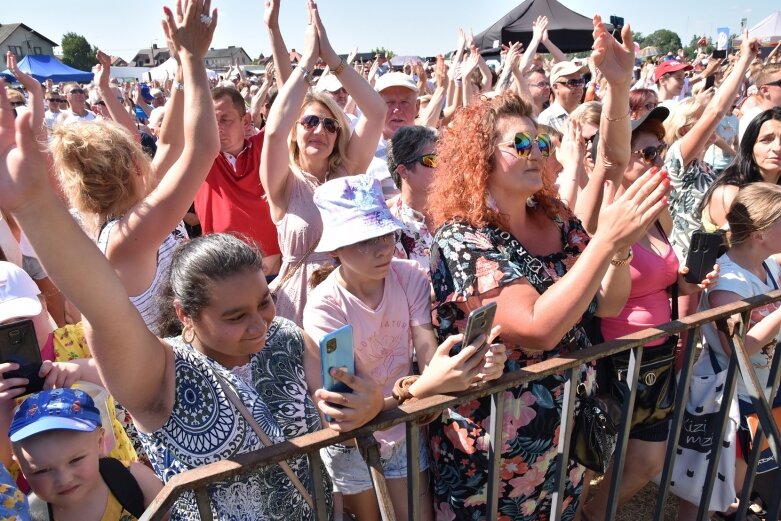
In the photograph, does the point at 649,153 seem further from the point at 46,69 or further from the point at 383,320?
the point at 46,69

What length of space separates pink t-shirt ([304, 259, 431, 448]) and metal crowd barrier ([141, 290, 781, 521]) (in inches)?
18.5

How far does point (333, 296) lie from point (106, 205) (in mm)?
971

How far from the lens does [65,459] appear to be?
5.21ft

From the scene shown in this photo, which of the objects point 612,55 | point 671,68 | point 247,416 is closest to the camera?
point 247,416

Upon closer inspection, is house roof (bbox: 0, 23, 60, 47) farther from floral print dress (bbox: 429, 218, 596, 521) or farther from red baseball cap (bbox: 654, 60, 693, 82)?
floral print dress (bbox: 429, 218, 596, 521)

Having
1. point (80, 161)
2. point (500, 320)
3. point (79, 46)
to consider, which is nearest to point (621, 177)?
point (500, 320)

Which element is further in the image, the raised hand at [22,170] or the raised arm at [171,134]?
the raised arm at [171,134]

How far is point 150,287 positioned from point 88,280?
1270 millimetres

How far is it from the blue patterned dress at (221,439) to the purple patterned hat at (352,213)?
656 mm

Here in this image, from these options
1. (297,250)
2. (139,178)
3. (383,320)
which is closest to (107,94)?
(139,178)

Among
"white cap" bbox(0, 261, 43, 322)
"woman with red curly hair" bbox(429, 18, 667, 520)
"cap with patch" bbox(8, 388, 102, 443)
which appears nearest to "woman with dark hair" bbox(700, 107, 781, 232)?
"woman with red curly hair" bbox(429, 18, 667, 520)

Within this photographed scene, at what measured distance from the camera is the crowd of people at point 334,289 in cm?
149

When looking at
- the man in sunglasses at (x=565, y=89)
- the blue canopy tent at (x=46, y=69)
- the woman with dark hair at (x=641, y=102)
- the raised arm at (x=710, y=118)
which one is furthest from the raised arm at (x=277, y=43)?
the blue canopy tent at (x=46, y=69)

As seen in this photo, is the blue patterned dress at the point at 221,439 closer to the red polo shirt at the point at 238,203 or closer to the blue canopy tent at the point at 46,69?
the red polo shirt at the point at 238,203
